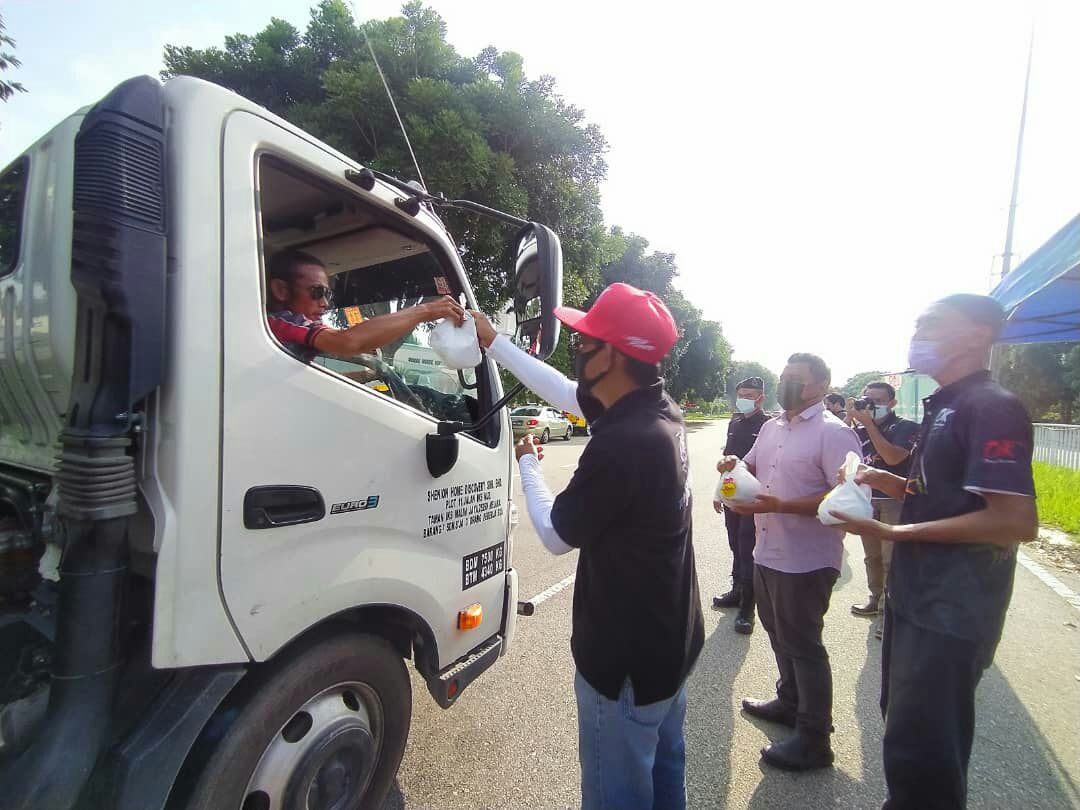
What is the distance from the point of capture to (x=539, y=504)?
5.32ft

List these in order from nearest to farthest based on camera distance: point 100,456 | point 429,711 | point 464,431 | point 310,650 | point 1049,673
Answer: point 100,456 → point 310,650 → point 464,431 → point 429,711 → point 1049,673

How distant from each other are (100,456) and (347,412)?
59cm

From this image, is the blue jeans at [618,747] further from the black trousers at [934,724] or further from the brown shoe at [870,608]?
the brown shoe at [870,608]

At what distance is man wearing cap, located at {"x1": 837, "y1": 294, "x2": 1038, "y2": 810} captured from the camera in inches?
63.5

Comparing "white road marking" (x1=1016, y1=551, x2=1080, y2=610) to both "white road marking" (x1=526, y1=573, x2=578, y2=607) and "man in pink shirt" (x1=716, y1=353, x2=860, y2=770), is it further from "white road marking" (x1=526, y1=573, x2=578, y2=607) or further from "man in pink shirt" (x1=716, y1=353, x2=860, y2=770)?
"white road marking" (x1=526, y1=573, x2=578, y2=607)

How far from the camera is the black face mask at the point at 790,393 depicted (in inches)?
110

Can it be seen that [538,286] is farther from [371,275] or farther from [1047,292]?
[1047,292]

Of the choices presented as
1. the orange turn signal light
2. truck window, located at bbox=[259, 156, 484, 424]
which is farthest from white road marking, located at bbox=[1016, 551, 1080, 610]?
truck window, located at bbox=[259, 156, 484, 424]

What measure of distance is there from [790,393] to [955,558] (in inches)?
50.1

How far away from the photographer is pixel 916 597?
69.9 inches

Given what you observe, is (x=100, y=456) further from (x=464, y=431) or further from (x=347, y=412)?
(x=464, y=431)

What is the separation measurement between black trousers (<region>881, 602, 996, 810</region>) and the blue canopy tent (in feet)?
5.66

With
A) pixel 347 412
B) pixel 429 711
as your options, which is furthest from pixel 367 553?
pixel 429 711

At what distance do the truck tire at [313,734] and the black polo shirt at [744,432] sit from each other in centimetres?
377
